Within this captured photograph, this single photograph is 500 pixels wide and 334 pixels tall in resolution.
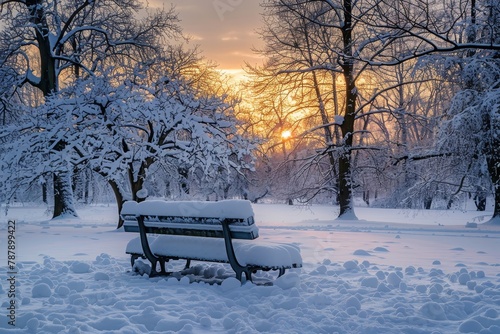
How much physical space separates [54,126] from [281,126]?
10253 millimetres

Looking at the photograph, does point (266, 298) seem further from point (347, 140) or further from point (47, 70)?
point (47, 70)

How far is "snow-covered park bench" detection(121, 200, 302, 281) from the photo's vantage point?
5.52 metres

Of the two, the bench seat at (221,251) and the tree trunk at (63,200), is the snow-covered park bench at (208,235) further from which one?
the tree trunk at (63,200)

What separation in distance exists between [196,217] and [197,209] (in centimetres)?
9

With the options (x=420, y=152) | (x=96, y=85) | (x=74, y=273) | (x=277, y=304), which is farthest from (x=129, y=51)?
(x=277, y=304)

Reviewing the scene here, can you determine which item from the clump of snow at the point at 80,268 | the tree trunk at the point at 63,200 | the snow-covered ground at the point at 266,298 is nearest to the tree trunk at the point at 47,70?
the tree trunk at the point at 63,200

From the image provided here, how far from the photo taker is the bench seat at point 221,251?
559 centimetres

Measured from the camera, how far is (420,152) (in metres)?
17.7

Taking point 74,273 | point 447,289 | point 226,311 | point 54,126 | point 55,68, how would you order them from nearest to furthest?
point 226,311, point 447,289, point 74,273, point 54,126, point 55,68

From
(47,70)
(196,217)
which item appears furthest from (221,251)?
(47,70)

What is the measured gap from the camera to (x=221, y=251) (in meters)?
5.95

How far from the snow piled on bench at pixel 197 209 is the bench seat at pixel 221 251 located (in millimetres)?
497

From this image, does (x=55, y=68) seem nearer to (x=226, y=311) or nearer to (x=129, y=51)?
(x=129, y=51)

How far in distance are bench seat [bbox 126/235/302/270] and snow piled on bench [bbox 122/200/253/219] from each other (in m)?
0.50
